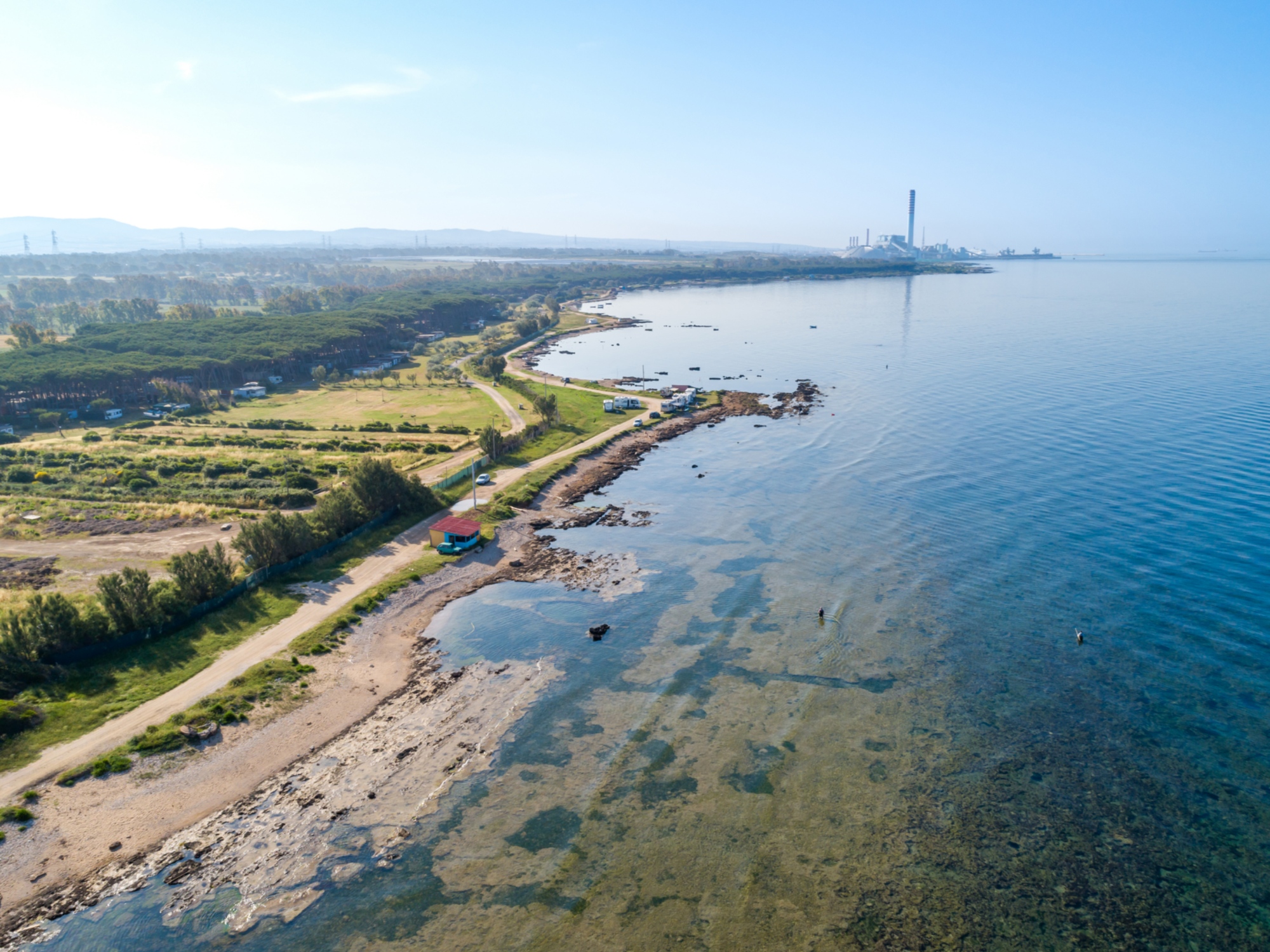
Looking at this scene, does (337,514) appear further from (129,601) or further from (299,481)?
(129,601)

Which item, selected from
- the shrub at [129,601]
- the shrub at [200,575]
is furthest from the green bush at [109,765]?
the shrub at [200,575]

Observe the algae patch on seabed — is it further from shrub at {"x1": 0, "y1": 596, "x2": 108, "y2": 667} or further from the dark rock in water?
shrub at {"x1": 0, "y1": 596, "x2": 108, "y2": 667}

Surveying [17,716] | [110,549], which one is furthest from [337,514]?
[17,716]

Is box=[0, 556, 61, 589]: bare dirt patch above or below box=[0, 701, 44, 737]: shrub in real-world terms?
above

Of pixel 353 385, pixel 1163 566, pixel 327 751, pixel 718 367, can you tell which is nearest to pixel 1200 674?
pixel 1163 566

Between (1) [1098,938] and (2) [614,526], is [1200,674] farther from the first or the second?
(2) [614,526]

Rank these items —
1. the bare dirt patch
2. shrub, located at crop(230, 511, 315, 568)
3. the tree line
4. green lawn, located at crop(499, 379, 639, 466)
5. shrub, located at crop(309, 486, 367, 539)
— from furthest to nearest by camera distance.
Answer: green lawn, located at crop(499, 379, 639, 466) → shrub, located at crop(309, 486, 367, 539) → shrub, located at crop(230, 511, 315, 568) → the bare dirt patch → the tree line

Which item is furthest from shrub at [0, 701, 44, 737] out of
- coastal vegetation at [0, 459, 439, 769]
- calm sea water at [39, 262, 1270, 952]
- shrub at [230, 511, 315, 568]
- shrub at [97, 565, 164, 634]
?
shrub at [230, 511, 315, 568]
